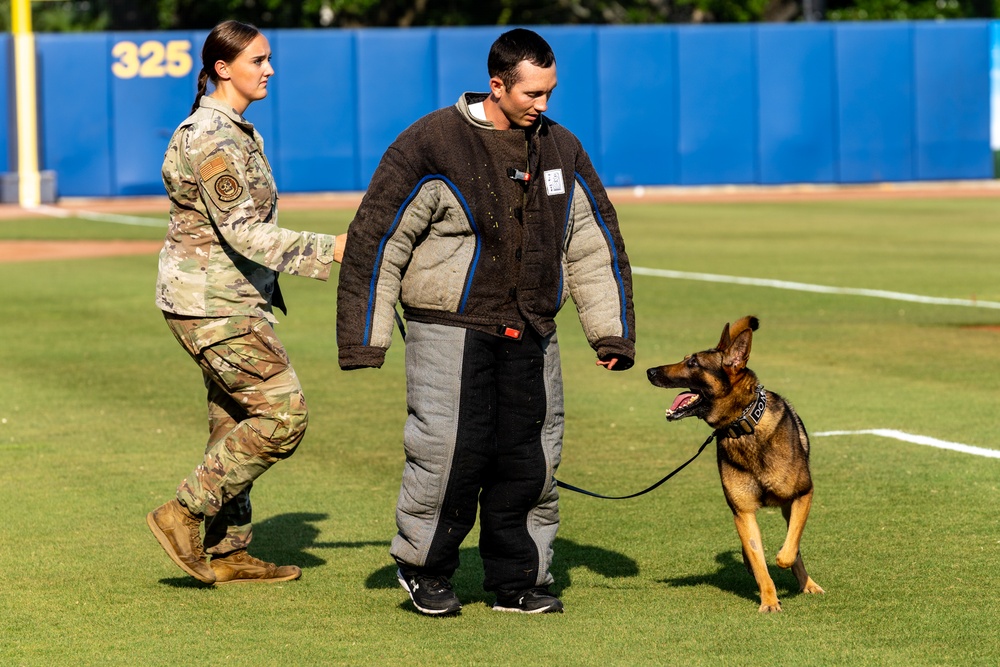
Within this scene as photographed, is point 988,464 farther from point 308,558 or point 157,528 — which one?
point 157,528

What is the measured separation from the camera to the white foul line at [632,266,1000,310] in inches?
628

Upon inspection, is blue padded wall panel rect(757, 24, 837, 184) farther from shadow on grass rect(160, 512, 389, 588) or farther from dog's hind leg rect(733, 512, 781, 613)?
dog's hind leg rect(733, 512, 781, 613)

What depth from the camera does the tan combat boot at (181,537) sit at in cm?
616

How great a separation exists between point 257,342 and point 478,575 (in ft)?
4.33

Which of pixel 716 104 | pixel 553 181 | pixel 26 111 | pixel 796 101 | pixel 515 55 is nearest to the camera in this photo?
pixel 515 55

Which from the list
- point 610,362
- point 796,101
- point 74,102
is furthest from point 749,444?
point 796,101

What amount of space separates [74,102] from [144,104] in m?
1.54

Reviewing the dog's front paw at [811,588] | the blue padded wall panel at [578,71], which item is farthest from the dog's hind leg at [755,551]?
the blue padded wall panel at [578,71]

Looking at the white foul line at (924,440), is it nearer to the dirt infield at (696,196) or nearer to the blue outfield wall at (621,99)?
the dirt infield at (696,196)

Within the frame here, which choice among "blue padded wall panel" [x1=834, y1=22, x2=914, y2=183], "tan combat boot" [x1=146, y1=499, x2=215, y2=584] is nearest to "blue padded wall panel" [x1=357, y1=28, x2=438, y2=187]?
"blue padded wall panel" [x1=834, y1=22, x2=914, y2=183]

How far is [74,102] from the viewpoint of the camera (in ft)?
117

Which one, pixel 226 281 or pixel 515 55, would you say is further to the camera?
pixel 226 281

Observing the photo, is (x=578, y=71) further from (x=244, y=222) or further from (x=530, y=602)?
(x=530, y=602)

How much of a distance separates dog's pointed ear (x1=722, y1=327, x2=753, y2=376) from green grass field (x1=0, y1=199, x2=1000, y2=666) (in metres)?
0.88
